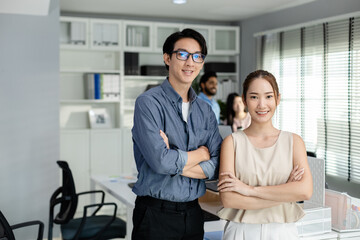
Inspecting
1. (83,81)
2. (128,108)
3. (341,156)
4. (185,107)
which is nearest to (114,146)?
(128,108)

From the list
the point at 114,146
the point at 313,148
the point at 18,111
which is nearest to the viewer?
the point at 18,111

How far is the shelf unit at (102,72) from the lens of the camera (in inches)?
237

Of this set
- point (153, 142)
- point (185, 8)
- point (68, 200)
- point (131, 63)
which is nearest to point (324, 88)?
point (185, 8)

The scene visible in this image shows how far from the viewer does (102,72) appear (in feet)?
20.4

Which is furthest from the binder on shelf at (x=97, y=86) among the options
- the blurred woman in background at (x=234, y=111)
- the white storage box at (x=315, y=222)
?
the white storage box at (x=315, y=222)

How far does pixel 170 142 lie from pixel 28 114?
304 cm

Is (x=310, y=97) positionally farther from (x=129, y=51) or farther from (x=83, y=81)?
(x=83, y=81)

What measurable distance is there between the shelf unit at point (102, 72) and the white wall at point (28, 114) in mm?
1233

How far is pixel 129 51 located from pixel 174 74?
445 cm

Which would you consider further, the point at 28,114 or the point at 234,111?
the point at 234,111

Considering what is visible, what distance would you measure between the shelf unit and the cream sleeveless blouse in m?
4.37

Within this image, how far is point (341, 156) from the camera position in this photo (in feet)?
16.5

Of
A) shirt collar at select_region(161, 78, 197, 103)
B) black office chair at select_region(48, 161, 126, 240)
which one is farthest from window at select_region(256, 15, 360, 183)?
shirt collar at select_region(161, 78, 197, 103)

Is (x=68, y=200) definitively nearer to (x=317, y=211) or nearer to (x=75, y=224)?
(x=75, y=224)
